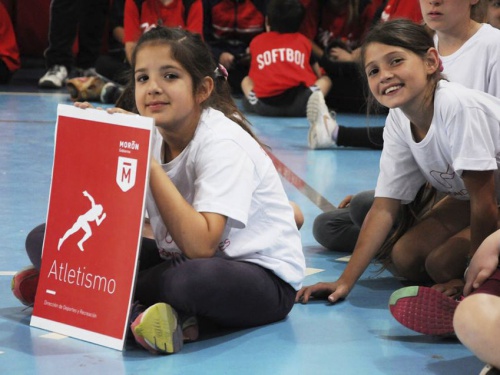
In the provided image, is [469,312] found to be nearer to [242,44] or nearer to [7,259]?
[7,259]

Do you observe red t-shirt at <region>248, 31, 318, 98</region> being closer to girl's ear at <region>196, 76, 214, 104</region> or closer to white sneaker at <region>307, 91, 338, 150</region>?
white sneaker at <region>307, 91, 338, 150</region>

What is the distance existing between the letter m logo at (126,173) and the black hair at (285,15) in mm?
3592

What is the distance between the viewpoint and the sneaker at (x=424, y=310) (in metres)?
1.88

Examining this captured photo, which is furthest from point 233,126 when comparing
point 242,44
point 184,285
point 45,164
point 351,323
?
point 242,44

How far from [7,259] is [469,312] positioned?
4.07 ft

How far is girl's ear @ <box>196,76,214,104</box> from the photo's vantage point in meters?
2.01

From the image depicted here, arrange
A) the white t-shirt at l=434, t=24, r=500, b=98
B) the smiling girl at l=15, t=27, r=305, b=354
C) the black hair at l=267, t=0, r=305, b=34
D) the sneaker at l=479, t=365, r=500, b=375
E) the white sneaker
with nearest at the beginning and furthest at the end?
1. the sneaker at l=479, t=365, r=500, b=375
2. the smiling girl at l=15, t=27, r=305, b=354
3. the white t-shirt at l=434, t=24, r=500, b=98
4. the white sneaker
5. the black hair at l=267, t=0, r=305, b=34

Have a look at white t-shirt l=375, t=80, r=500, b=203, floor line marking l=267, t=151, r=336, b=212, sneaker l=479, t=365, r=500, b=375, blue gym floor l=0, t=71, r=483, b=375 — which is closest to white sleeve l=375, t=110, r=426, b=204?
white t-shirt l=375, t=80, r=500, b=203

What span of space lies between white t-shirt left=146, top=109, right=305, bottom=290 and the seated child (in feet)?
10.8

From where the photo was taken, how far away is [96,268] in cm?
185

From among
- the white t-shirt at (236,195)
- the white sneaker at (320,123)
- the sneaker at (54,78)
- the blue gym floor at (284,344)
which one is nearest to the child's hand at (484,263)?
the blue gym floor at (284,344)

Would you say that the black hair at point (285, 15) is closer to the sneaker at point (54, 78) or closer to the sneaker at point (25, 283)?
the sneaker at point (54, 78)

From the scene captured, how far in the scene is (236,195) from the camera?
188 cm

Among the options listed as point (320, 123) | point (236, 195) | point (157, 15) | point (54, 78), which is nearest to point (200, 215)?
point (236, 195)
